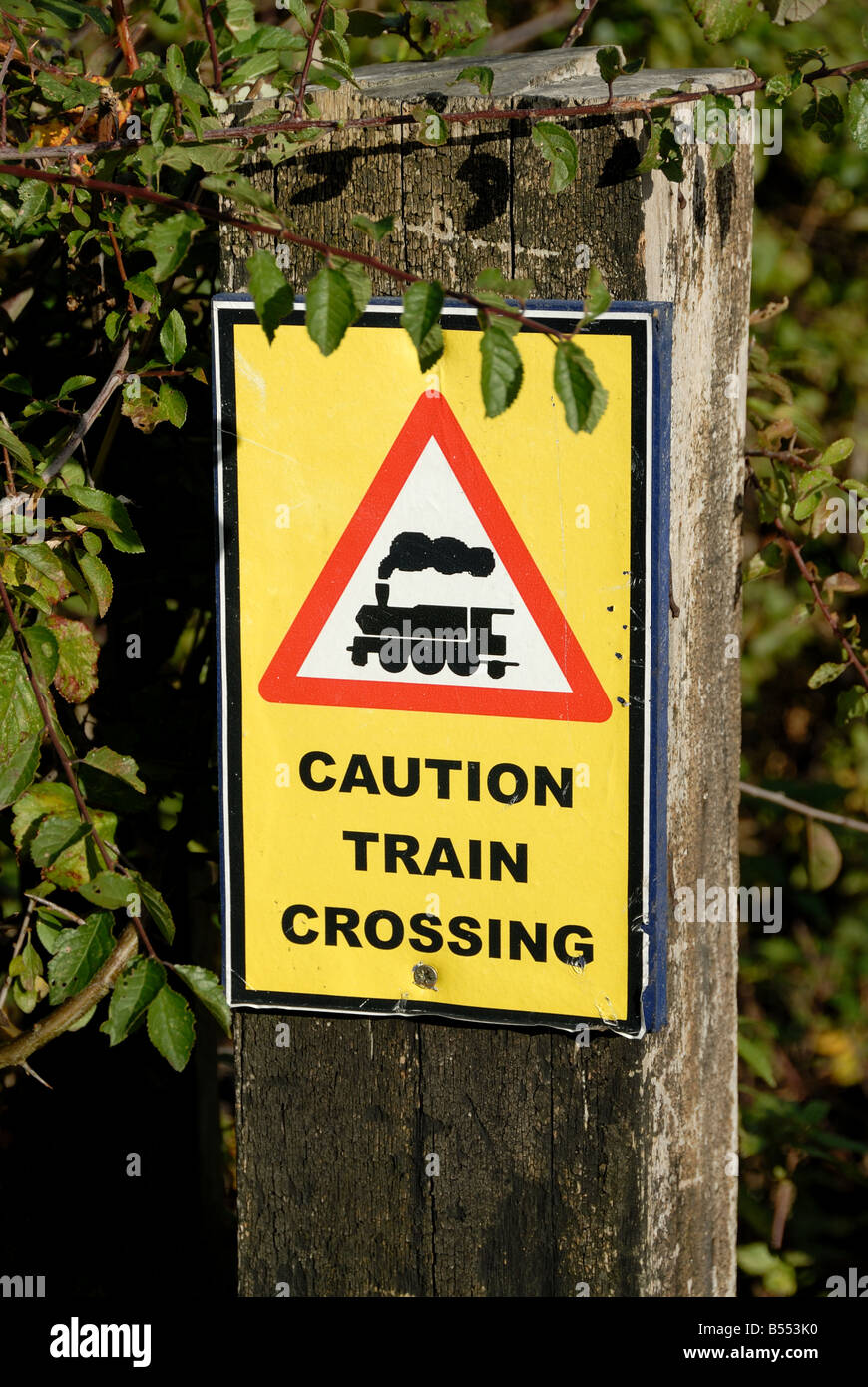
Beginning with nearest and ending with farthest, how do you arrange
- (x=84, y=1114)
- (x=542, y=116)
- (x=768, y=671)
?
1. (x=542, y=116)
2. (x=84, y=1114)
3. (x=768, y=671)

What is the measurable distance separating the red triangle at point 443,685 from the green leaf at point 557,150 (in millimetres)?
256

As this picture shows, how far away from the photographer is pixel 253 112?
1493 mm

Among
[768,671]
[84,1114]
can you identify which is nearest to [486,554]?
[84,1114]

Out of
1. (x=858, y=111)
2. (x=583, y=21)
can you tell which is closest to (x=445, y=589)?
(x=858, y=111)

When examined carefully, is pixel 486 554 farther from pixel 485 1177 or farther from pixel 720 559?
pixel 485 1177

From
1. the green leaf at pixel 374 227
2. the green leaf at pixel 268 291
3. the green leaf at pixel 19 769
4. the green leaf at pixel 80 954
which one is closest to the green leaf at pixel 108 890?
the green leaf at pixel 80 954

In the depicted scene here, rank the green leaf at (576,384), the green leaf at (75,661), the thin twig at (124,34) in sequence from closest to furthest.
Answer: the green leaf at (576,384) → the green leaf at (75,661) → the thin twig at (124,34)

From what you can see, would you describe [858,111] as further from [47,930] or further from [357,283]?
[47,930]

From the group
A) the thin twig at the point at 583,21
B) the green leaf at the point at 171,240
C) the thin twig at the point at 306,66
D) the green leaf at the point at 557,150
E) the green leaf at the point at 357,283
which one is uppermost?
the thin twig at the point at 583,21

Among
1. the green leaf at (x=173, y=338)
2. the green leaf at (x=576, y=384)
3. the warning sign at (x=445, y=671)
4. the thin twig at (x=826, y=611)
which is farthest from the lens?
the thin twig at (x=826, y=611)

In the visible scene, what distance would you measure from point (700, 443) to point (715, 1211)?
1006mm

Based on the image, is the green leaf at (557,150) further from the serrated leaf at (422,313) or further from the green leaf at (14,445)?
the green leaf at (14,445)

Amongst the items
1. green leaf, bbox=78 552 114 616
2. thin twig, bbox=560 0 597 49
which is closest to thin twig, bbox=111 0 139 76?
thin twig, bbox=560 0 597 49

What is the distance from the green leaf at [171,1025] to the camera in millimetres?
1407
